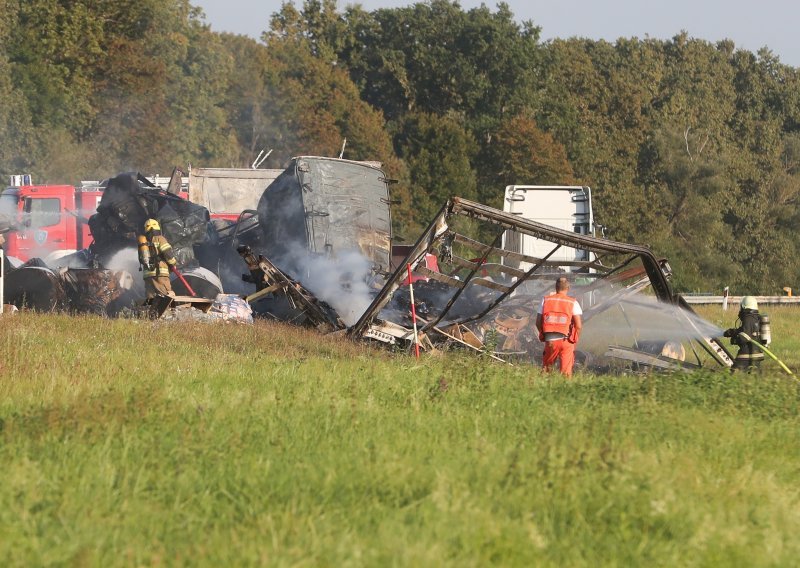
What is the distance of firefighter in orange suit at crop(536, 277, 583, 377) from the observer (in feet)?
43.3

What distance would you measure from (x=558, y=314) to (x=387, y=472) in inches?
264

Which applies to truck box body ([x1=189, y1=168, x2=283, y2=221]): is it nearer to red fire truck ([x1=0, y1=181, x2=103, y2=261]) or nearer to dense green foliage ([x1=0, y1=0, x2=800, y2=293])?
red fire truck ([x1=0, y1=181, x2=103, y2=261])

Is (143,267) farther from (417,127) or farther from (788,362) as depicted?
(417,127)

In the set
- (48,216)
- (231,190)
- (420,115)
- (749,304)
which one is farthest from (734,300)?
(420,115)

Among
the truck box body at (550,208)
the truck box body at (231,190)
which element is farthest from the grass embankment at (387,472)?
the truck box body at (231,190)

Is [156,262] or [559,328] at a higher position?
[156,262]

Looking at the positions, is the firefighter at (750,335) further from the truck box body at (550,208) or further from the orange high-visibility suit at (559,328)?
the truck box body at (550,208)

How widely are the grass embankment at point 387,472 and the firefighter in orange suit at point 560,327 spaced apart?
221 cm

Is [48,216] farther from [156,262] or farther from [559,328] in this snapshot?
[559,328]

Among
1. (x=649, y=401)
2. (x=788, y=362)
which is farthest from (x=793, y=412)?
(x=788, y=362)

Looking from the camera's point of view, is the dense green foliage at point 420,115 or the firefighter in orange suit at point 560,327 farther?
the dense green foliage at point 420,115

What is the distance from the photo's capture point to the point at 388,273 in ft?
58.5

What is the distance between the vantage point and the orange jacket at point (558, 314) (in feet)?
43.3

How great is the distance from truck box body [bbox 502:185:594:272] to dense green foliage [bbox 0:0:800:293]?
23011 millimetres
